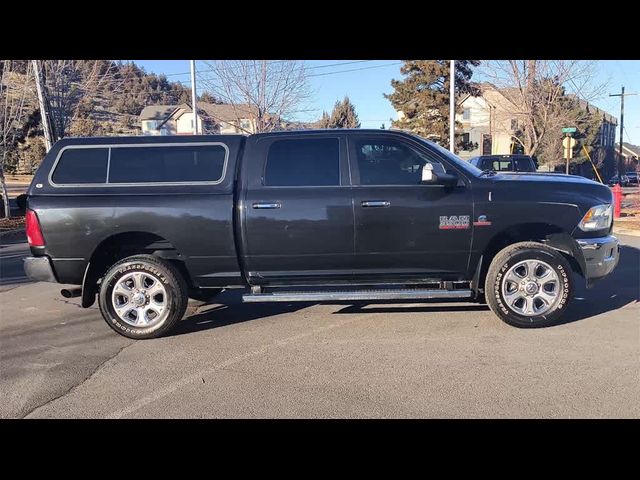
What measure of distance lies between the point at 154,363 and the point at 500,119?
24.8 meters

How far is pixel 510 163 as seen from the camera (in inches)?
608

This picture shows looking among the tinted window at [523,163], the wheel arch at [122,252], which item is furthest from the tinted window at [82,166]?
the tinted window at [523,163]

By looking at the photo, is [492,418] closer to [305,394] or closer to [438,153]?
[305,394]

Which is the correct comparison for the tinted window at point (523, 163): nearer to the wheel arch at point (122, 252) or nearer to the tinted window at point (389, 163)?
the tinted window at point (389, 163)

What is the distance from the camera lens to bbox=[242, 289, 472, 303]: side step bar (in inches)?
198

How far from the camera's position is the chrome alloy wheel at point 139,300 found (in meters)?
5.12

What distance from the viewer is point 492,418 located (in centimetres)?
332

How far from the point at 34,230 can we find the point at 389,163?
12.4ft

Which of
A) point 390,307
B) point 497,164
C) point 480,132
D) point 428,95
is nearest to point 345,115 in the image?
point 480,132

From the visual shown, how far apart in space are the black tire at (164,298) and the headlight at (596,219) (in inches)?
167

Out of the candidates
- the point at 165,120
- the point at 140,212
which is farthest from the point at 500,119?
the point at 165,120

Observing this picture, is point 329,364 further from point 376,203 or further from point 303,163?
point 303,163
